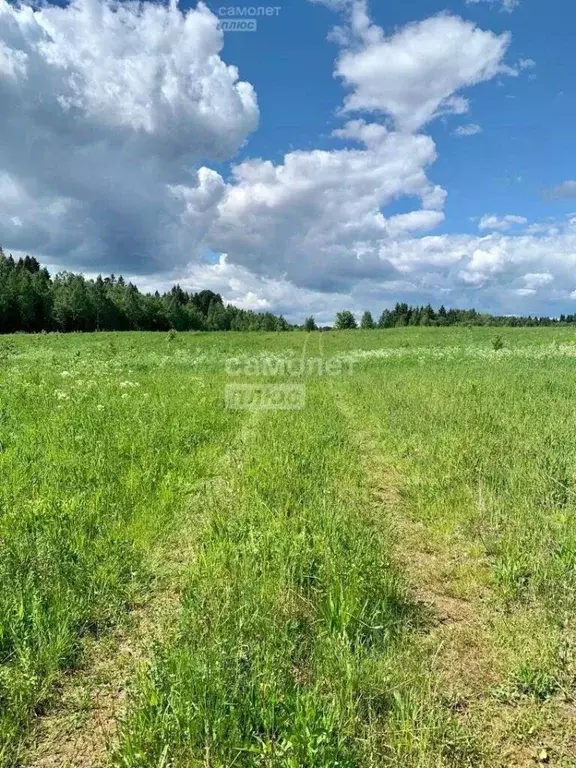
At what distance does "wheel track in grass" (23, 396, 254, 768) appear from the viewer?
2689mm

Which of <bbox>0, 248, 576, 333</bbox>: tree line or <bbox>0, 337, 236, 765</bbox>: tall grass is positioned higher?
<bbox>0, 248, 576, 333</bbox>: tree line

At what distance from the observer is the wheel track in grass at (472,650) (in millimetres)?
2748

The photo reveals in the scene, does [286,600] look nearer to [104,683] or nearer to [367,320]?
[104,683]

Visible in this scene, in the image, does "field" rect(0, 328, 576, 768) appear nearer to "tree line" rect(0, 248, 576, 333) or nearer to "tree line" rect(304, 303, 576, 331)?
"tree line" rect(0, 248, 576, 333)

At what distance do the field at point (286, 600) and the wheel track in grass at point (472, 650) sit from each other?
0.01 m

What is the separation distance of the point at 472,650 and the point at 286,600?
56.8 inches

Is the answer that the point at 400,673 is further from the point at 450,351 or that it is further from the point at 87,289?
the point at 87,289

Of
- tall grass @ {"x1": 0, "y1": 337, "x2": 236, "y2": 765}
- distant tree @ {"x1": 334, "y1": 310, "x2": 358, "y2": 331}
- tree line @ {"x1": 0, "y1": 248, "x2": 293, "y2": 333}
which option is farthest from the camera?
distant tree @ {"x1": 334, "y1": 310, "x2": 358, "y2": 331}

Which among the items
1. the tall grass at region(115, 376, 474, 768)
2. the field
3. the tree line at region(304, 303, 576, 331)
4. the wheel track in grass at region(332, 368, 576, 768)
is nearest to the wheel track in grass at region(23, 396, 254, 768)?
the field

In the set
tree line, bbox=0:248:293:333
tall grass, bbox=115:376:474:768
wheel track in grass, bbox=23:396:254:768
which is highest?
tree line, bbox=0:248:293:333

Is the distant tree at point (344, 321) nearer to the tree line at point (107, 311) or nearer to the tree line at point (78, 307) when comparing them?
the tree line at point (107, 311)

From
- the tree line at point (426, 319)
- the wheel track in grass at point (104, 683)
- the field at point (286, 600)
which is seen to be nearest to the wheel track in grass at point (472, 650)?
the field at point (286, 600)

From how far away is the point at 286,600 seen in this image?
155 inches

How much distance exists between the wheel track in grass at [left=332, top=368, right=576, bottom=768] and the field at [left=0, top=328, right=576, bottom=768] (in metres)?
0.01
